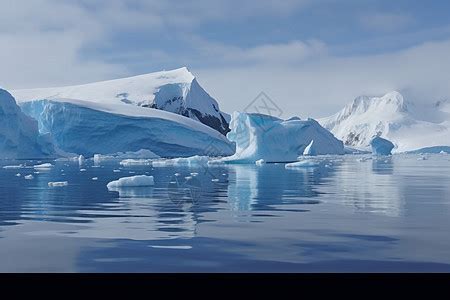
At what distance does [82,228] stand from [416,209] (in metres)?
6.19

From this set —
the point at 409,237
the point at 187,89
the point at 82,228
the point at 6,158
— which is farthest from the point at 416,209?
the point at 187,89

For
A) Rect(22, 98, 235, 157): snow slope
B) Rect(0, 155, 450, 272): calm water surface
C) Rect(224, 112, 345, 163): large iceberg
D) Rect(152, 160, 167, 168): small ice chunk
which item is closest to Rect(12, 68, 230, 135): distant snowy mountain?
Rect(22, 98, 235, 157): snow slope

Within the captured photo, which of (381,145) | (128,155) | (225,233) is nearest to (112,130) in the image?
(128,155)

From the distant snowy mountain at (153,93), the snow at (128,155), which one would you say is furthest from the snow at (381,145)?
the distant snowy mountain at (153,93)

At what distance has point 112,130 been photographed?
182ft

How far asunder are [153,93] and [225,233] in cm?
7364

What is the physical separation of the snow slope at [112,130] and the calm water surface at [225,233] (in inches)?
1610

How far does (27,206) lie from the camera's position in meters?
11.5

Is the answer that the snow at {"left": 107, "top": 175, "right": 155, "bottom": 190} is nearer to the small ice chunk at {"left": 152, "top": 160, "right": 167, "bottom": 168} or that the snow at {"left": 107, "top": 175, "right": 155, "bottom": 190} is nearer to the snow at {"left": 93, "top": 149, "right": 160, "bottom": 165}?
the small ice chunk at {"left": 152, "top": 160, "right": 167, "bottom": 168}

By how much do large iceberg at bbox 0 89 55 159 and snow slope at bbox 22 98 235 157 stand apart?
494cm

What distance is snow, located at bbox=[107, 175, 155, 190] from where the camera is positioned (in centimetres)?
1633

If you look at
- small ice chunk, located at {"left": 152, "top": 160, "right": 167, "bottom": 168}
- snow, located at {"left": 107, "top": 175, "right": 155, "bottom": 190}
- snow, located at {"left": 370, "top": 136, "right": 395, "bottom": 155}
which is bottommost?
snow, located at {"left": 107, "top": 175, "right": 155, "bottom": 190}
